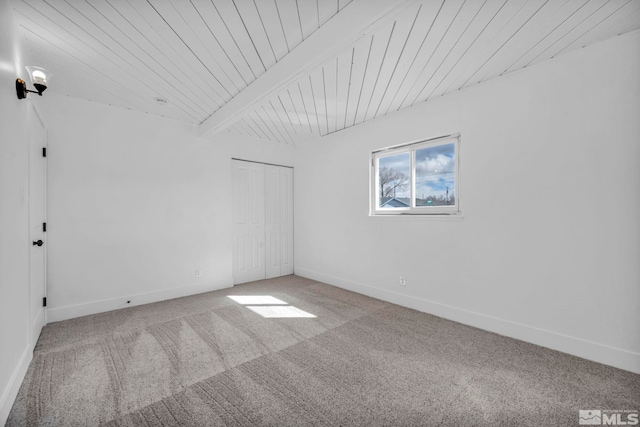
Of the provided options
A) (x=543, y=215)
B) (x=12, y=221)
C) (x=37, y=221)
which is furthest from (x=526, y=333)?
(x=37, y=221)

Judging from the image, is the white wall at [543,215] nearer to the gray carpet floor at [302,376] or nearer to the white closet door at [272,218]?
the gray carpet floor at [302,376]

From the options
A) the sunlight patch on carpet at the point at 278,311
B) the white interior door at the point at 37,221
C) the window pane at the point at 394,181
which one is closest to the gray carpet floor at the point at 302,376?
the sunlight patch on carpet at the point at 278,311

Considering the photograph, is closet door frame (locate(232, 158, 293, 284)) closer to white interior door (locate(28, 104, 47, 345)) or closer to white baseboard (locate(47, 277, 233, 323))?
white baseboard (locate(47, 277, 233, 323))

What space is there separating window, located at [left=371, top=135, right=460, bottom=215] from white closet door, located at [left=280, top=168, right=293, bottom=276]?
6.41 ft

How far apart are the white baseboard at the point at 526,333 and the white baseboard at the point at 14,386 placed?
357 centimetres

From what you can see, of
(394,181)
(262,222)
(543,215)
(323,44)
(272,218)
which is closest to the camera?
(323,44)

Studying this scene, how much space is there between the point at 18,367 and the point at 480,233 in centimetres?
412

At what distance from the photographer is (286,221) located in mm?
5395

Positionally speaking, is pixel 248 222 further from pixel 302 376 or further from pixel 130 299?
pixel 302 376

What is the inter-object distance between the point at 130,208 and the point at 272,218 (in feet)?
7.46

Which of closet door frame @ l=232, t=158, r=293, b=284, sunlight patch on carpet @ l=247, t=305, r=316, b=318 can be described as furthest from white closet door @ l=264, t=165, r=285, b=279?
sunlight patch on carpet @ l=247, t=305, r=316, b=318

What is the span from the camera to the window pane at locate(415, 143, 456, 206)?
327 cm

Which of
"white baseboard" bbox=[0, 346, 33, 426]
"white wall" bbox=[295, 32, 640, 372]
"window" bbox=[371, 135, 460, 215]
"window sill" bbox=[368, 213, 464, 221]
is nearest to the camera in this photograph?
"white baseboard" bbox=[0, 346, 33, 426]

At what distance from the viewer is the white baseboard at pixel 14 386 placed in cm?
157
